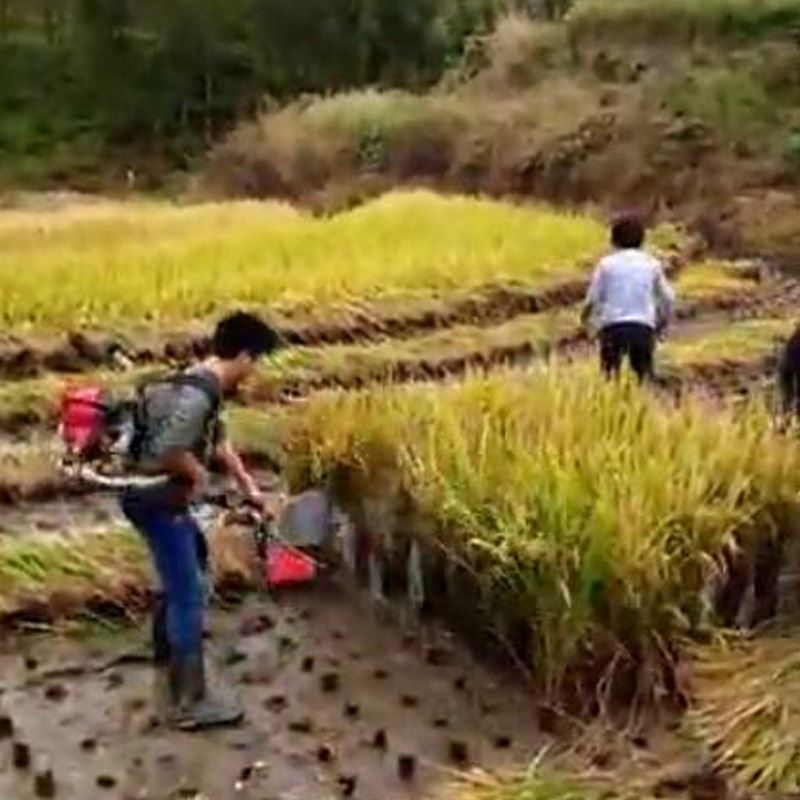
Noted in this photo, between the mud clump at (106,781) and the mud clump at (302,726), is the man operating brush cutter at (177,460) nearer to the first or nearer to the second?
the mud clump at (302,726)

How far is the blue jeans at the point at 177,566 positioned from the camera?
6391mm

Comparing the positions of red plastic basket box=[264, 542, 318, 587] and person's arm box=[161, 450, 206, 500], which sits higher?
person's arm box=[161, 450, 206, 500]

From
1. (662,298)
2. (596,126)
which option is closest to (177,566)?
(662,298)

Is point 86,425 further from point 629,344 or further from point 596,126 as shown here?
point 596,126

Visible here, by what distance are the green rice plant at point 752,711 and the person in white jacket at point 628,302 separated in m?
4.26

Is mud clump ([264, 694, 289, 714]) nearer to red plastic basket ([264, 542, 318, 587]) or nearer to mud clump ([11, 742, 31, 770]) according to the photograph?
mud clump ([11, 742, 31, 770])

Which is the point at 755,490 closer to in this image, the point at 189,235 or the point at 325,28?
the point at 189,235

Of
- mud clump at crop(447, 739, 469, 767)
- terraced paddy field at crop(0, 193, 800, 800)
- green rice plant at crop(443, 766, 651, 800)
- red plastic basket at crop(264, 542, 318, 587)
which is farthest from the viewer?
red plastic basket at crop(264, 542, 318, 587)

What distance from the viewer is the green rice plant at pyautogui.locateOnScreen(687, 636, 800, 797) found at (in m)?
5.25

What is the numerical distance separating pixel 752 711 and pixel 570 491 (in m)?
1.44

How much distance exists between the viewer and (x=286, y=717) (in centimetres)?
645

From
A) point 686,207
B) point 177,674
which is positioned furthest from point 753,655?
point 686,207

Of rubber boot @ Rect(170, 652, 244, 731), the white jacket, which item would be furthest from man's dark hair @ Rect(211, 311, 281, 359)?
the white jacket

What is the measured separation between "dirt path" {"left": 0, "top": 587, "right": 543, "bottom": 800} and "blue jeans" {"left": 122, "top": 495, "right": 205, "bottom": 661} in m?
0.30
